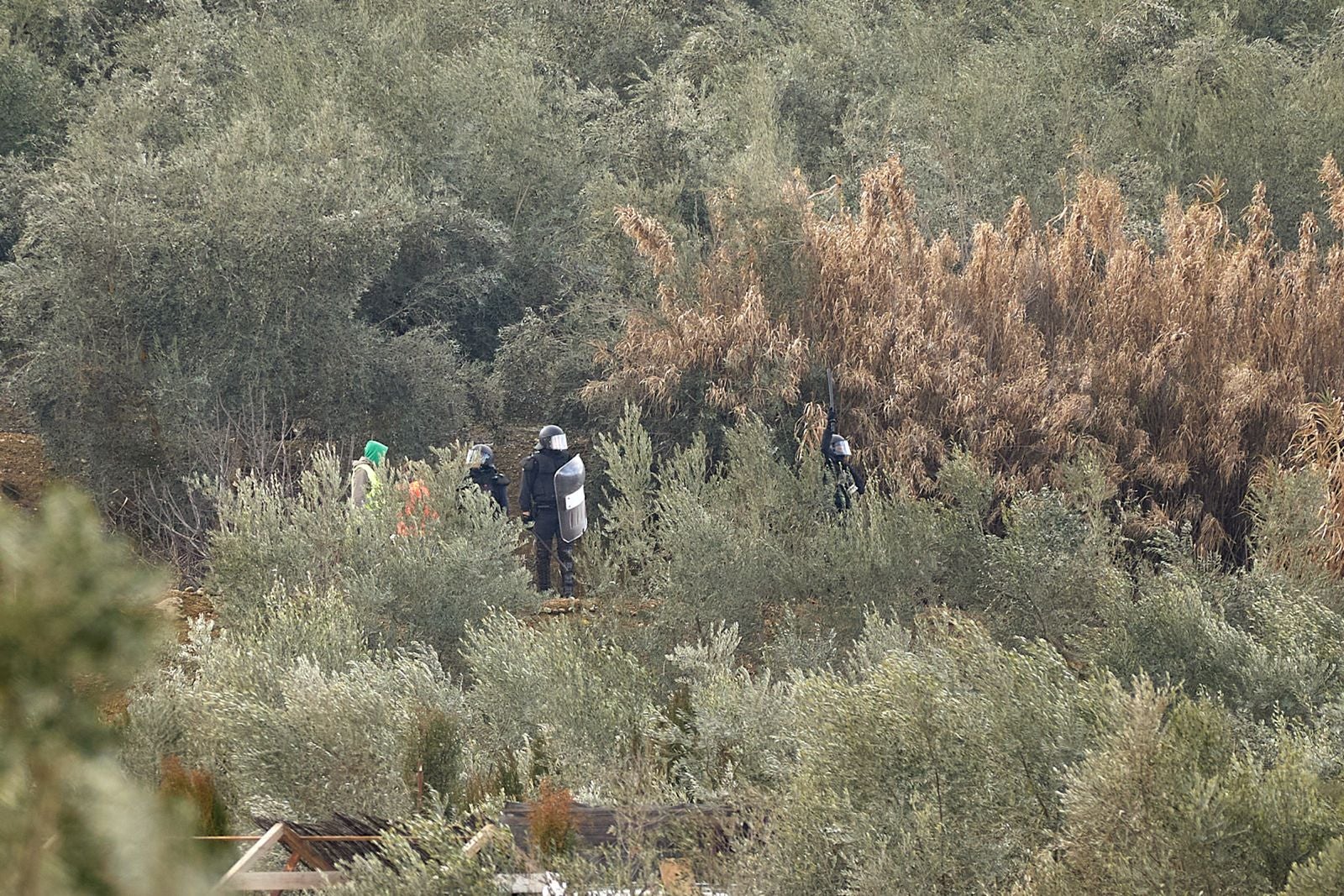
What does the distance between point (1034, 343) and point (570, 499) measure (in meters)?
4.74

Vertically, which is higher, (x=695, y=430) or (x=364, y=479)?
(x=364, y=479)

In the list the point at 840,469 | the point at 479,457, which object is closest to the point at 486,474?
the point at 479,457

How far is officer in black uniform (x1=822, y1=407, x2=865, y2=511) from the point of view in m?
12.3

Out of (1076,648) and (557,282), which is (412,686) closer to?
(1076,648)

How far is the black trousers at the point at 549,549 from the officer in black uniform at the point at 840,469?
233 centimetres

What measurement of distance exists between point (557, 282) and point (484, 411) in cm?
299

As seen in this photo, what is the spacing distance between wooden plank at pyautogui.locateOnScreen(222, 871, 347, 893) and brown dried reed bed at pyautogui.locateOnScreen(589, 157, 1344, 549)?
905cm

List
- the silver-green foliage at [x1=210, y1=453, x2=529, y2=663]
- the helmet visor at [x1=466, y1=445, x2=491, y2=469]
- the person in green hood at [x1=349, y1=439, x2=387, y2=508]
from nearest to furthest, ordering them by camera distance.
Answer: the silver-green foliage at [x1=210, y1=453, x2=529, y2=663] < the person in green hood at [x1=349, y1=439, x2=387, y2=508] < the helmet visor at [x1=466, y1=445, x2=491, y2=469]

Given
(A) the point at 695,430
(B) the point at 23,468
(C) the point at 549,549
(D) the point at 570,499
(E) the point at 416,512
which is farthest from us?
(B) the point at 23,468

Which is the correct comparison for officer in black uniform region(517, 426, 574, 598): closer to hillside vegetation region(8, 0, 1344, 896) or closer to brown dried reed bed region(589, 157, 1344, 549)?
hillside vegetation region(8, 0, 1344, 896)

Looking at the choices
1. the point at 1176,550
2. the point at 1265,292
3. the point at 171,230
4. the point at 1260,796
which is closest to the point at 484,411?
the point at 171,230

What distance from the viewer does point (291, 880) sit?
5.48 meters

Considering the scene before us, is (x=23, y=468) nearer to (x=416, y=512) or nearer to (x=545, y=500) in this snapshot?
(x=545, y=500)

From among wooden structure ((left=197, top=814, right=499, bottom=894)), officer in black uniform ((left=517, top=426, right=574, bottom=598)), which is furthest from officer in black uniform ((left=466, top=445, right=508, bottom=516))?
wooden structure ((left=197, top=814, right=499, bottom=894))
